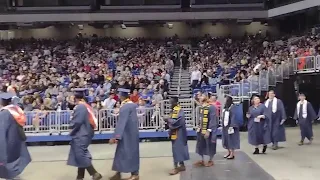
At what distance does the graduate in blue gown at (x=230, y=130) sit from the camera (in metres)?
12.0

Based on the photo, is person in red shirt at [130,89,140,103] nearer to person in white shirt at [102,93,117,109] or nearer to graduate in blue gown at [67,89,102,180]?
person in white shirt at [102,93,117,109]

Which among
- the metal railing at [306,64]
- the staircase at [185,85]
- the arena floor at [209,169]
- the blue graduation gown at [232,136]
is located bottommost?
the arena floor at [209,169]

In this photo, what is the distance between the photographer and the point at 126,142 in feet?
31.1

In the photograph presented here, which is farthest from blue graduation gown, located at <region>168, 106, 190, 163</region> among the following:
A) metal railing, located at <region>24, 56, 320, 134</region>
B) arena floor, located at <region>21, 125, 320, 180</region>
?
metal railing, located at <region>24, 56, 320, 134</region>

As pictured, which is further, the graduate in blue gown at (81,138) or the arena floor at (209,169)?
the arena floor at (209,169)

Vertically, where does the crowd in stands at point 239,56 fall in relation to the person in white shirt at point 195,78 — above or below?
above

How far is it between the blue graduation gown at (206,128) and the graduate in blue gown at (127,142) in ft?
6.62

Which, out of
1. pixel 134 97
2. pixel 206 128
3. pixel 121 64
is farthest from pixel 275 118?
pixel 121 64

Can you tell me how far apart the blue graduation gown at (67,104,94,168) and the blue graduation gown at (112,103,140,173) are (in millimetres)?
600

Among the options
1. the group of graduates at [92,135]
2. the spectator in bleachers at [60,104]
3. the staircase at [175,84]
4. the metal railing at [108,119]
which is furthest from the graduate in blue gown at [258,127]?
the staircase at [175,84]

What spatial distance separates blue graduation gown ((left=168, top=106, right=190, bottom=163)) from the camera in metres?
10.3

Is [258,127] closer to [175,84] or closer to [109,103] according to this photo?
[109,103]

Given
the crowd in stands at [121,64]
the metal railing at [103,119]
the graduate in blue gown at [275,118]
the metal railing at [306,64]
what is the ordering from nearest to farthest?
the graduate in blue gown at [275,118] → the metal railing at [103,119] → the crowd in stands at [121,64] → the metal railing at [306,64]

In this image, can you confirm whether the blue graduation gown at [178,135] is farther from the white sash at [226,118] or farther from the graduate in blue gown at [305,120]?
the graduate in blue gown at [305,120]
